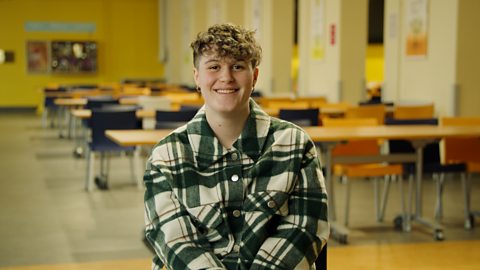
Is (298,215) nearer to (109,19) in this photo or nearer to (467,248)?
(467,248)

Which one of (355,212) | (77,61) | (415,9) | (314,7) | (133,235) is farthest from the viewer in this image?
(77,61)

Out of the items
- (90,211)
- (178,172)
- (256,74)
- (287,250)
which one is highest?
(256,74)

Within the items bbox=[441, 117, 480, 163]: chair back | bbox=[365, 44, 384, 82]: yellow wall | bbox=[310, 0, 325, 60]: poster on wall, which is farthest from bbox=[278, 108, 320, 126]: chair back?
bbox=[365, 44, 384, 82]: yellow wall

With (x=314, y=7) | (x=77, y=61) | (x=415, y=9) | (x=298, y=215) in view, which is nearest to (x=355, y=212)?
(x=415, y=9)

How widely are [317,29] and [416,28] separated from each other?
334cm

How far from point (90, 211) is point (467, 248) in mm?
3937

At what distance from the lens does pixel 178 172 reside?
2.54 m

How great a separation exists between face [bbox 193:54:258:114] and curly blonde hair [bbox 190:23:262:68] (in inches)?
0.8

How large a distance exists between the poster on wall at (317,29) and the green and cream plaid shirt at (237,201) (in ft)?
37.6

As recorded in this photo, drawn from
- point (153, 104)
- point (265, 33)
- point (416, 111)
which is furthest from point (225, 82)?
point (265, 33)

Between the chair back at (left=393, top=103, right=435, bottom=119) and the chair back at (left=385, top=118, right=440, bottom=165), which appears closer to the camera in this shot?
the chair back at (left=385, top=118, right=440, bottom=165)

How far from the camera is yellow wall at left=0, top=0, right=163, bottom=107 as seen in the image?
84.0ft

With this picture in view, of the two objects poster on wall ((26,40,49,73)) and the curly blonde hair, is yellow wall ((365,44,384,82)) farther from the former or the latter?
the curly blonde hair

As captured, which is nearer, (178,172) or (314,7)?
(178,172)
